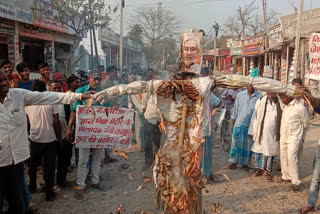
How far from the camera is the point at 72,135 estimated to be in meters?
5.23

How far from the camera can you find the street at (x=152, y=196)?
429 cm

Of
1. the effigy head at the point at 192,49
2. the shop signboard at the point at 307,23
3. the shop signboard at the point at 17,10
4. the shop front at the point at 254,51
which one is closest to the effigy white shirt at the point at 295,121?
the effigy head at the point at 192,49

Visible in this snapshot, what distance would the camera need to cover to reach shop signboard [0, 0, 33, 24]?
36.8 feet

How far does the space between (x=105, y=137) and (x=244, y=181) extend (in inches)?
111

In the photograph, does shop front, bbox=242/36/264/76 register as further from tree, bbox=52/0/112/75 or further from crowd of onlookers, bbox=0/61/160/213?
crowd of onlookers, bbox=0/61/160/213

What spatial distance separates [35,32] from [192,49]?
13258mm

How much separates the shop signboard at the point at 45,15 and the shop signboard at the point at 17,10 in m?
0.44

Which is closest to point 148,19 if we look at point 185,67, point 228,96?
point 228,96

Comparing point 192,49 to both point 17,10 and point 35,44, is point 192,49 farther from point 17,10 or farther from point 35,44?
point 35,44

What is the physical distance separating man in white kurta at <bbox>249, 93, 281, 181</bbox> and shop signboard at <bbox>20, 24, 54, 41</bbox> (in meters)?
11.7

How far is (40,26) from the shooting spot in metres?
14.0

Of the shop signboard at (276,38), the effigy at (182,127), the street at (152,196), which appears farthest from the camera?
the shop signboard at (276,38)

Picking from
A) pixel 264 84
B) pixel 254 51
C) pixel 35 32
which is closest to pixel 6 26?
pixel 35 32

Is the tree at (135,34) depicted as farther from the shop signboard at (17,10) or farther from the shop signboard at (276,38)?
the shop signboard at (17,10)
